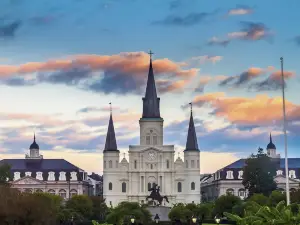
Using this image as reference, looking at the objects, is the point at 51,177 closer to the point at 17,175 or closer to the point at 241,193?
the point at 17,175

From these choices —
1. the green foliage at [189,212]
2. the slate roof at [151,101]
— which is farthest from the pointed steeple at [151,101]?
the green foliage at [189,212]

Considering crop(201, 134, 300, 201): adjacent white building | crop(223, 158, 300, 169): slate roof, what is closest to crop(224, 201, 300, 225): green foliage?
crop(201, 134, 300, 201): adjacent white building

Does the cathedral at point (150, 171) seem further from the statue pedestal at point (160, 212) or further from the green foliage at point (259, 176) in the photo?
the statue pedestal at point (160, 212)

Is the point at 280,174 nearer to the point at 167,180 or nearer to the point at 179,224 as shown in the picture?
the point at 167,180

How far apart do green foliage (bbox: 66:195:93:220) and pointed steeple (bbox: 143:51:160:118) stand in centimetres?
4458

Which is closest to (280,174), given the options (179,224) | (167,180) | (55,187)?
(167,180)

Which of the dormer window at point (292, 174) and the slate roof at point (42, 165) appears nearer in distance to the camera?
the slate roof at point (42, 165)

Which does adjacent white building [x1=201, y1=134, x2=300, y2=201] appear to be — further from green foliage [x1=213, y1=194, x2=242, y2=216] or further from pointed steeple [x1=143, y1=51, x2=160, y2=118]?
green foliage [x1=213, y1=194, x2=242, y2=216]

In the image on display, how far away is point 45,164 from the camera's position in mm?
151875

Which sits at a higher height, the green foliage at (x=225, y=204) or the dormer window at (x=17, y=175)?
the dormer window at (x=17, y=175)

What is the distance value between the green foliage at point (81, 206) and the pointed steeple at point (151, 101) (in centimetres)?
4458

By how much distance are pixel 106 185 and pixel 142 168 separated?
722cm

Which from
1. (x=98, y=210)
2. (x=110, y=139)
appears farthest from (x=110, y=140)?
(x=98, y=210)

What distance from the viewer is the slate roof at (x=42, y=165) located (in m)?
150
